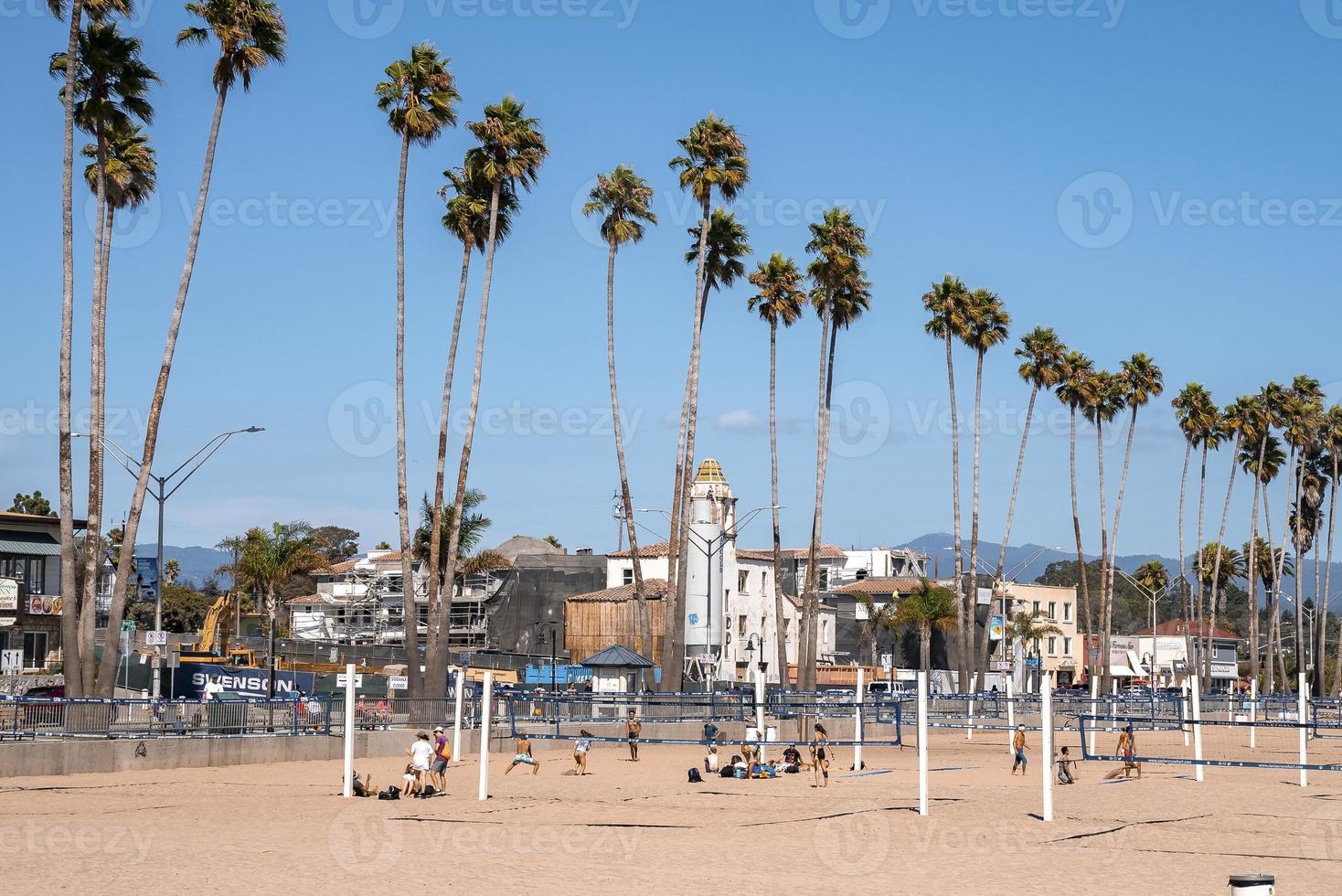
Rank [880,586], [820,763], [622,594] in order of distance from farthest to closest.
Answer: [880,586], [622,594], [820,763]

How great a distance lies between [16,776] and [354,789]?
27.3ft

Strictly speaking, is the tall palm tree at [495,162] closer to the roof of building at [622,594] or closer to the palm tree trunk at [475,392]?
the palm tree trunk at [475,392]

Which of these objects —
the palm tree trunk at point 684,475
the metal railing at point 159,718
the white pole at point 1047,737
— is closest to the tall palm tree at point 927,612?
the palm tree trunk at point 684,475

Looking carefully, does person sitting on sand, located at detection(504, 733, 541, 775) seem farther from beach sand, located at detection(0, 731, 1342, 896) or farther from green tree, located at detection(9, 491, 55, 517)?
green tree, located at detection(9, 491, 55, 517)

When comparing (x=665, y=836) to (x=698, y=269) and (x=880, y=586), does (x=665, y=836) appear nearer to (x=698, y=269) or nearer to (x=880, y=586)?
(x=698, y=269)

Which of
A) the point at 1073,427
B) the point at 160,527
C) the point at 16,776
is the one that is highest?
the point at 1073,427

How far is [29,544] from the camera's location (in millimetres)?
65312

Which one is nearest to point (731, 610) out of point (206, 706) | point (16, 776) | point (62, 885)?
point (206, 706)

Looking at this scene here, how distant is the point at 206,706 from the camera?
3522cm

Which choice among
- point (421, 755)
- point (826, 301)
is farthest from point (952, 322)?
point (421, 755)

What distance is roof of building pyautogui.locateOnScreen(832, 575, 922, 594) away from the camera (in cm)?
10819

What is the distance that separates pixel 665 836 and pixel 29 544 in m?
53.3

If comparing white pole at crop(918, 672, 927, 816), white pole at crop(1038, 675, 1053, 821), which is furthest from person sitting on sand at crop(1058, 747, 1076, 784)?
white pole at crop(918, 672, 927, 816)

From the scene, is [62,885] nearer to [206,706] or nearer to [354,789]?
[354,789]
